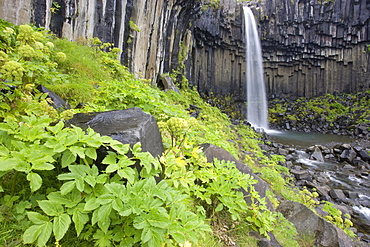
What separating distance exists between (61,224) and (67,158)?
41 centimetres

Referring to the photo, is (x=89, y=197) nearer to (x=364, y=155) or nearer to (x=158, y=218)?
(x=158, y=218)

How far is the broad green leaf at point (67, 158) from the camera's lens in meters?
1.38

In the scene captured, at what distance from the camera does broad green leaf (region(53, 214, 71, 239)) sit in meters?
1.18

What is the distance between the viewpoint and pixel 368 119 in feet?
67.3

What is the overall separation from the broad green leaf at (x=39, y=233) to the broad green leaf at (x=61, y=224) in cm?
3

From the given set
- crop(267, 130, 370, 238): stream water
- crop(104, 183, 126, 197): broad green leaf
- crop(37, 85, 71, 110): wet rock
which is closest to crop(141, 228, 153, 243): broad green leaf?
crop(104, 183, 126, 197): broad green leaf

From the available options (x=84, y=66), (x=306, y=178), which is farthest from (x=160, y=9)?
(x=306, y=178)

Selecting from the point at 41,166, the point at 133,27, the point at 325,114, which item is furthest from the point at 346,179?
the point at 325,114

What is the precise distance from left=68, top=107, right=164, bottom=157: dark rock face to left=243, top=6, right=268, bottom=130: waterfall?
994 inches

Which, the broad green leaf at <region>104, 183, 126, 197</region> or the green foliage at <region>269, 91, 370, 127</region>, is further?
the green foliage at <region>269, 91, 370, 127</region>

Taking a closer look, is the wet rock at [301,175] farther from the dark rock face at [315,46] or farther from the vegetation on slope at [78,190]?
the dark rock face at [315,46]

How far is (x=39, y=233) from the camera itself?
1178 mm

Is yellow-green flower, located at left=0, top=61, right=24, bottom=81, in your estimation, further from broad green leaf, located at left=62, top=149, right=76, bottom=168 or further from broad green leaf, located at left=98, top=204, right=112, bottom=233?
broad green leaf, located at left=98, top=204, right=112, bottom=233

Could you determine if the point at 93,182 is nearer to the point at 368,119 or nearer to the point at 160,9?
the point at 160,9
